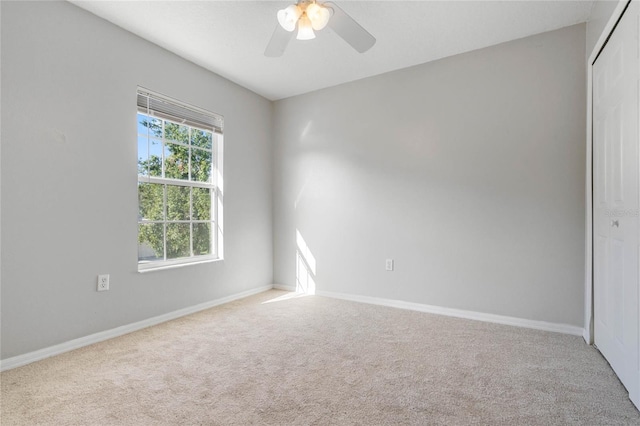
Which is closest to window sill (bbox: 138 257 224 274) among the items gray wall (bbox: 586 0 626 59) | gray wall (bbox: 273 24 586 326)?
gray wall (bbox: 273 24 586 326)

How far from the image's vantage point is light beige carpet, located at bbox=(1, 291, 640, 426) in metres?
1.55

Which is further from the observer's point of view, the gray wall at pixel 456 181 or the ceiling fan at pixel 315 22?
the gray wall at pixel 456 181

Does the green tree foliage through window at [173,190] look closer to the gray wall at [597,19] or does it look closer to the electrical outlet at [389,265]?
the electrical outlet at [389,265]

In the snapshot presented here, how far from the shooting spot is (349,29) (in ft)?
6.77

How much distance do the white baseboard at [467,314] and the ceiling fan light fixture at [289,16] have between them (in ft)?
8.79

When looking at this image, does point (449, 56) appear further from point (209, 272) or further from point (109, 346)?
point (109, 346)

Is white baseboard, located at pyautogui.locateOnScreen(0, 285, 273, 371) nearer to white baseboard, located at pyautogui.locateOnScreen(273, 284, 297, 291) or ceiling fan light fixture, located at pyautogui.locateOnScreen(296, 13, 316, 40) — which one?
white baseboard, located at pyautogui.locateOnScreen(273, 284, 297, 291)

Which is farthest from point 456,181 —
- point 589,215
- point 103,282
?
point 103,282

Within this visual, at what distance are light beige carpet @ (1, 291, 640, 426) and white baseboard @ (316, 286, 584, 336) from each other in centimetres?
12

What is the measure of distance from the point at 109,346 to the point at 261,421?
153 cm

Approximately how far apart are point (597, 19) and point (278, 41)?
7.27 ft

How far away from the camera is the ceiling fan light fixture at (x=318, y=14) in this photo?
6.25ft

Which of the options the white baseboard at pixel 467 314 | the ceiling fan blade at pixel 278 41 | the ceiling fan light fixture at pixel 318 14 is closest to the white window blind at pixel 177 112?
the ceiling fan blade at pixel 278 41

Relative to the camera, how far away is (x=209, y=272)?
339cm
